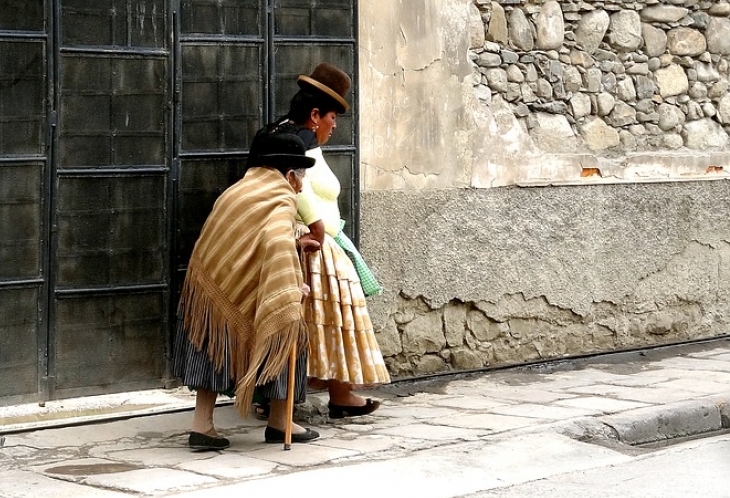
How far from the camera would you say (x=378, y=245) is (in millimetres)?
7898

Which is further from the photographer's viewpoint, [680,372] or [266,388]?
[680,372]

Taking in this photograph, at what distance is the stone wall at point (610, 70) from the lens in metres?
8.59

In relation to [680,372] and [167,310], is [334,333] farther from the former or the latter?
[680,372]

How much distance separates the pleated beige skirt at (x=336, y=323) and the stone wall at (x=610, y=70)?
2097 millimetres

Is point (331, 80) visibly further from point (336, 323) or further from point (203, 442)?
point (203, 442)

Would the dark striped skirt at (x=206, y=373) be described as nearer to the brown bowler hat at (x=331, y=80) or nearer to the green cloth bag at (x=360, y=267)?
the green cloth bag at (x=360, y=267)

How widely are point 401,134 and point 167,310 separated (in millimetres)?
1855

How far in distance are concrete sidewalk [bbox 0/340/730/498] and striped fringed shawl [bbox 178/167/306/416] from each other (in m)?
0.45

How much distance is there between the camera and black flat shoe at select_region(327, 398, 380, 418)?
7.09m

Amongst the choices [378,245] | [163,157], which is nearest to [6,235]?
[163,157]

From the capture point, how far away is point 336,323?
6750mm

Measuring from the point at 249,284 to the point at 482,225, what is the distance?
246cm

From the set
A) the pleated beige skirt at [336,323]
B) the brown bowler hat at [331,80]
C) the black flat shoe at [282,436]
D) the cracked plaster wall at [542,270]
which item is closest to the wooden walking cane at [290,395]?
the black flat shoe at [282,436]

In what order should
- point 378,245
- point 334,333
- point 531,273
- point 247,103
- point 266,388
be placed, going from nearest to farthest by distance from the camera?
point 266,388, point 334,333, point 247,103, point 378,245, point 531,273
